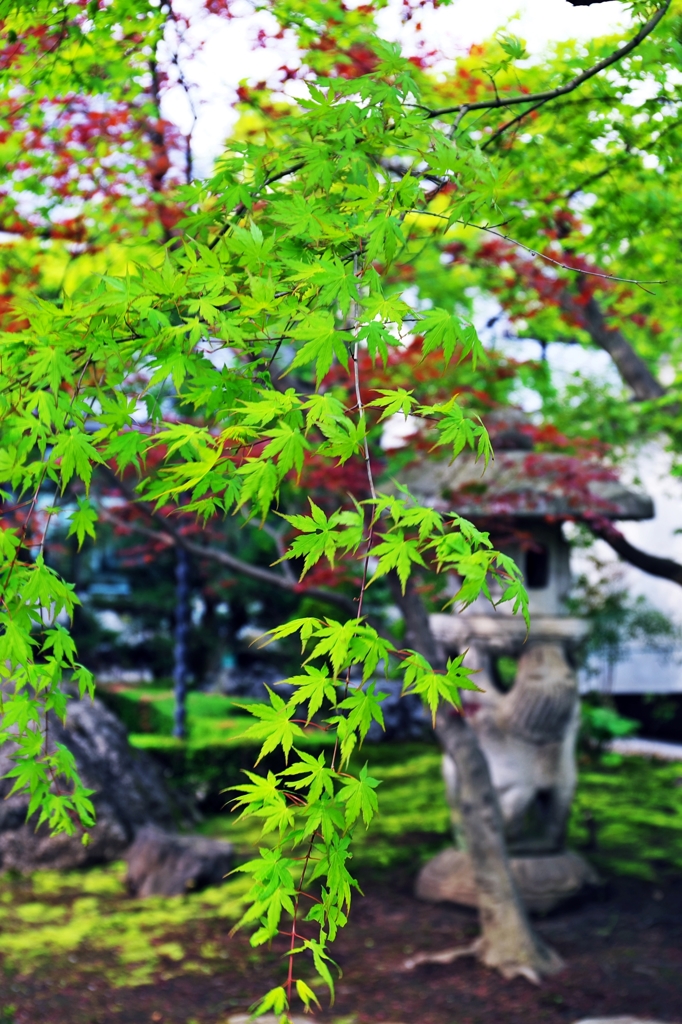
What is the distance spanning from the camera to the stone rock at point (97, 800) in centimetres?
785

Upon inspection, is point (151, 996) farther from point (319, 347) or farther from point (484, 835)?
point (319, 347)

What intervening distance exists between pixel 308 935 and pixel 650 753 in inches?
331

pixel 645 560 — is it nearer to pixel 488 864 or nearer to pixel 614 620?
pixel 488 864

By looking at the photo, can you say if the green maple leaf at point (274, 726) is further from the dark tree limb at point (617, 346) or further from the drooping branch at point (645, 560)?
the dark tree limb at point (617, 346)

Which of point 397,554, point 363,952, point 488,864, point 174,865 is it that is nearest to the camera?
point 397,554

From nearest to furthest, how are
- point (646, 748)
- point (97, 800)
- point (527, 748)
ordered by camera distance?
point (527, 748) < point (97, 800) < point (646, 748)

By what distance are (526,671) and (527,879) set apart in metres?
1.51

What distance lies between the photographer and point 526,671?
24.6ft

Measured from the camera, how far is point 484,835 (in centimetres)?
623

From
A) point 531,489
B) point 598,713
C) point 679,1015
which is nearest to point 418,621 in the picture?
point 531,489

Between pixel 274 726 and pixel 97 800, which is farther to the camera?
pixel 97 800

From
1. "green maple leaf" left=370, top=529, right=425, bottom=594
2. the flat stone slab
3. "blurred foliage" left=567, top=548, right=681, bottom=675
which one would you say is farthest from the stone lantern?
the flat stone slab

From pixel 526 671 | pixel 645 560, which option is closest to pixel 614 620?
pixel 526 671

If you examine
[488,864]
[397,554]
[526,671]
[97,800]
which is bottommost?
[488,864]
